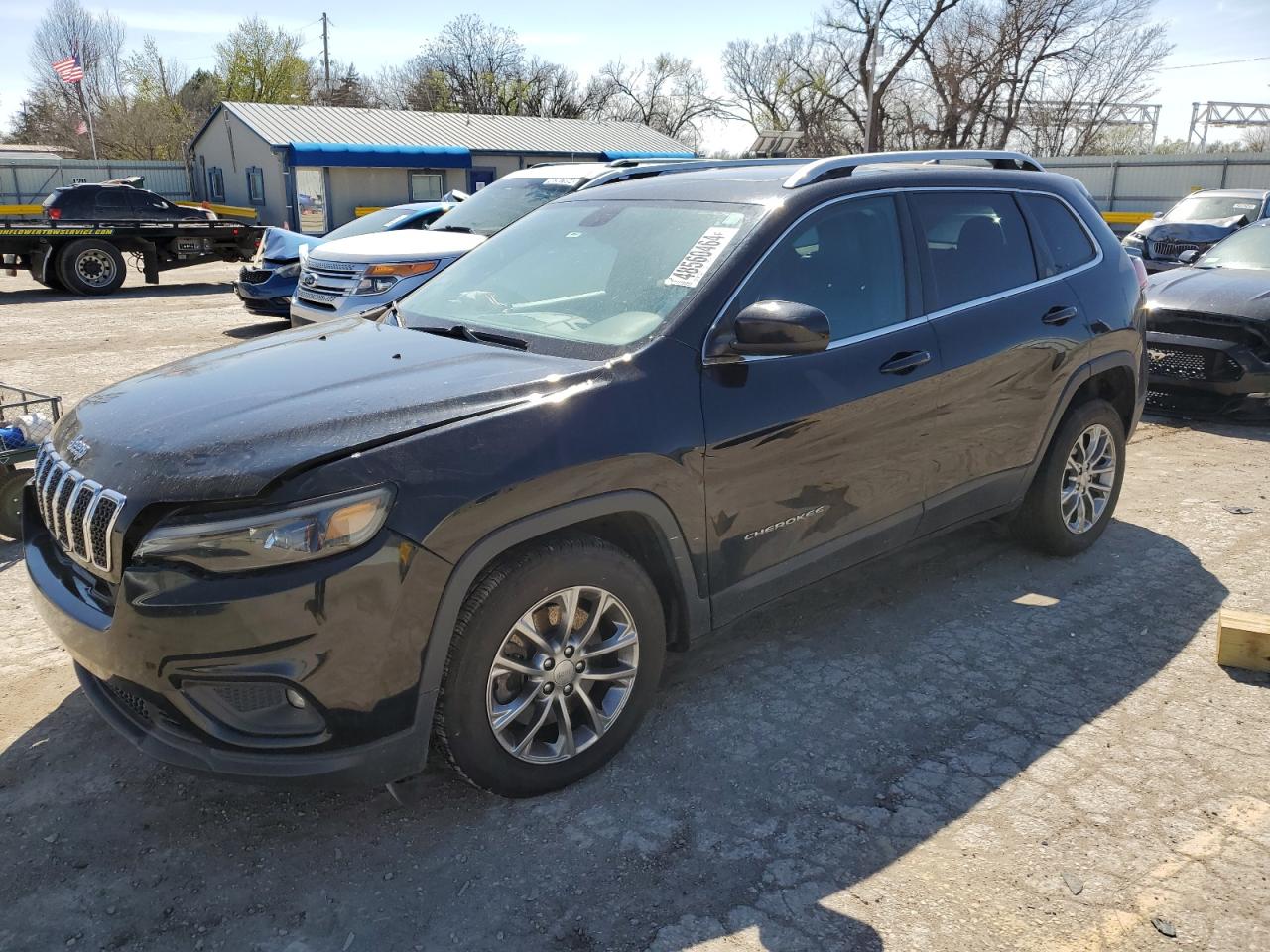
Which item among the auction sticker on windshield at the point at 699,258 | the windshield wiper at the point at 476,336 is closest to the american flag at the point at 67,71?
the windshield wiper at the point at 476,336

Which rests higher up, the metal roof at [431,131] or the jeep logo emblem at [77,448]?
the metal roof at [431,131]

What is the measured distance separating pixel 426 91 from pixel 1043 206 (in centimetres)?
5902

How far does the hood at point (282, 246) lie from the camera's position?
501 inches

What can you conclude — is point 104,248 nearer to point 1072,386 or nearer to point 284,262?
point 284,262

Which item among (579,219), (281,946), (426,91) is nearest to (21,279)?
(579,219)

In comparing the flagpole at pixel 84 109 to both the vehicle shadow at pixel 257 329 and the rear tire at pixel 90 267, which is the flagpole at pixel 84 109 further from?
the vehicle shadow at pixel 257 329

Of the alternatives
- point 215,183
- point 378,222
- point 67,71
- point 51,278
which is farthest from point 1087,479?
point 67,71

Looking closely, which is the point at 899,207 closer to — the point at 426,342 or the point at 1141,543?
the point at 426,342

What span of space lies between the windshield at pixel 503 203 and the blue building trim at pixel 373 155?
23829 mm

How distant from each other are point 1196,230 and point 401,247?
41.2ft

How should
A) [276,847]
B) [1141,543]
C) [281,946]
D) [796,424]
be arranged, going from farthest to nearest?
[1141,543] → [796,424] → [276,847] → [281,946]

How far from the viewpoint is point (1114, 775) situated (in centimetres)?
A: 321

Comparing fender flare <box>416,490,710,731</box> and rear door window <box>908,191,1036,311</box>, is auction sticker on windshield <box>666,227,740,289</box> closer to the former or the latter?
fender flare <box>416,490,710,731</box>

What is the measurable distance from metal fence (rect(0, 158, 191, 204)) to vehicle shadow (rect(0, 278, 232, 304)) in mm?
19444
